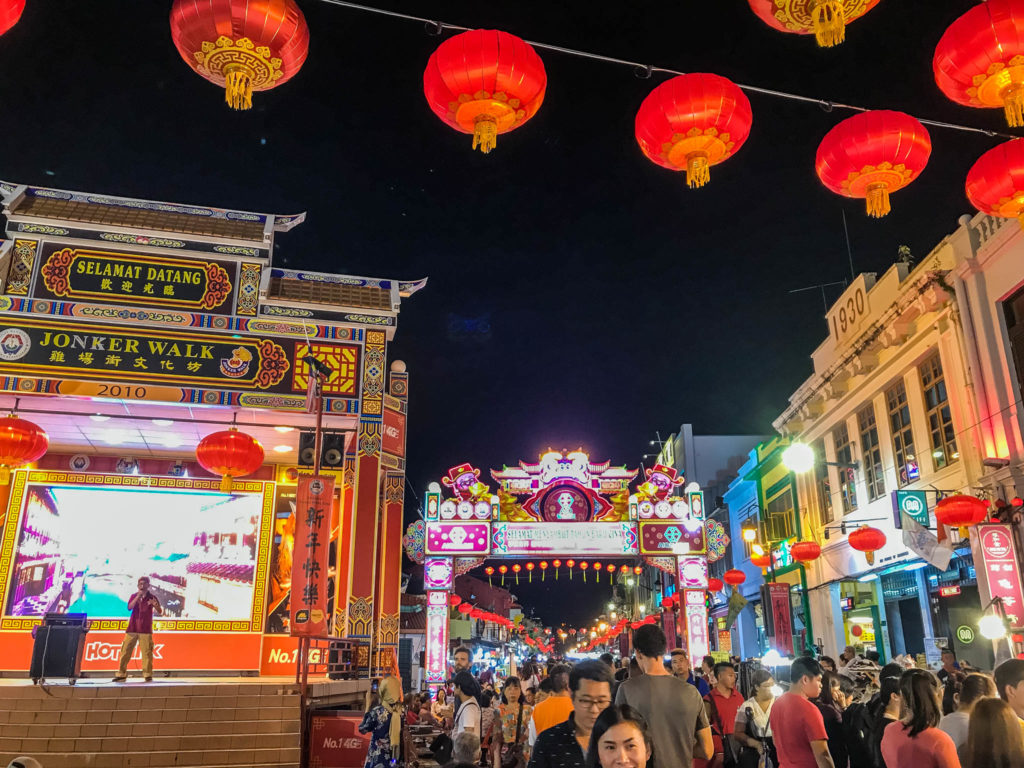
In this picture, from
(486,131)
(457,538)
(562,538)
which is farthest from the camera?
(562,538)

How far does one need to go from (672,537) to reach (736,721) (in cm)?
1794

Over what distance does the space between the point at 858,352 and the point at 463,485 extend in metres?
12.0

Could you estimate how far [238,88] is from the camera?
595 centimetres

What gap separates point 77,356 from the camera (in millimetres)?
13883

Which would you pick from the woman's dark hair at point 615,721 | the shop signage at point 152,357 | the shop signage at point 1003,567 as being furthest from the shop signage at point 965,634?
the woman's dark hair at point 615,721

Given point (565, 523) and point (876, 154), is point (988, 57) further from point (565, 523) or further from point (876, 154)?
point (565, 523)

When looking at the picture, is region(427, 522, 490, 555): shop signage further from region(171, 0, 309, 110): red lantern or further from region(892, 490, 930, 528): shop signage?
region(171, 0, 309, 110): red lantern

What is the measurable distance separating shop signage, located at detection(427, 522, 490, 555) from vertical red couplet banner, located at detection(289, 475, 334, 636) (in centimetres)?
1223

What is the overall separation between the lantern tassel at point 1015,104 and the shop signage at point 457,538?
2013 cm

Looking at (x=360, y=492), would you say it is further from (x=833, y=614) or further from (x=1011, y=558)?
(x=833, y=614)

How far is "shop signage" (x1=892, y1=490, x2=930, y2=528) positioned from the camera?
51.6ft

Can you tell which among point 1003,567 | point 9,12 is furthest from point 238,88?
point 1003,567

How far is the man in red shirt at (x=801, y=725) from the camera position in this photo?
16.7ft

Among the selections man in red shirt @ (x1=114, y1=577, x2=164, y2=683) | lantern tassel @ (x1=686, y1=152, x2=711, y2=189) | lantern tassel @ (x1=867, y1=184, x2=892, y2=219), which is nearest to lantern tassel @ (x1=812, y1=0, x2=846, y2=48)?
lantern tassel @ (x1=686, y1=152, x2=711, y2=189)
